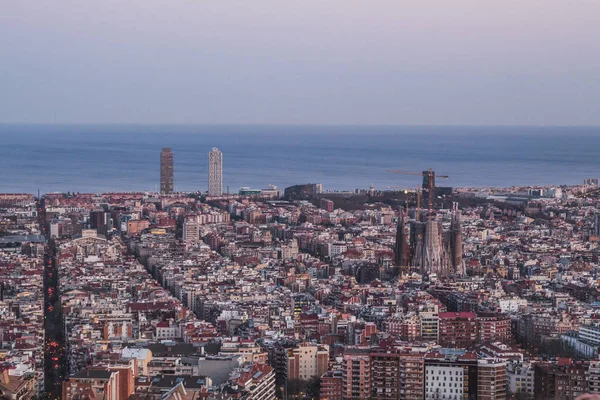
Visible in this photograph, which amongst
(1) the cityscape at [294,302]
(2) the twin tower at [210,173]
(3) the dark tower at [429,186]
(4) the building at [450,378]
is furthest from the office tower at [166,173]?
(4) the building at [450,378]

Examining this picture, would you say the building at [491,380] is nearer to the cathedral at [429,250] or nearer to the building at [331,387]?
the building at [331,387]

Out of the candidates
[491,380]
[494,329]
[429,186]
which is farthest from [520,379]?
[429,186]

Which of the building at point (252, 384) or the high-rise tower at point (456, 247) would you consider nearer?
the building at point (252, 384)

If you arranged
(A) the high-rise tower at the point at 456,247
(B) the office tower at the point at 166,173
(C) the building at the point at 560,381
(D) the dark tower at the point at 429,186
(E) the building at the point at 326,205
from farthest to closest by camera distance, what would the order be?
(B) the office tower at the point at 166,173 < (E) the building at the point at 326,205 < (D) the dark tower at the point at 429,186 < (A) the high-rise tower at the point at 456,247 < (C) the building at the point at 560,381

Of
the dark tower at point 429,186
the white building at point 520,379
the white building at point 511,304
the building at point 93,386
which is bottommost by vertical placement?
the white building at point 511,304

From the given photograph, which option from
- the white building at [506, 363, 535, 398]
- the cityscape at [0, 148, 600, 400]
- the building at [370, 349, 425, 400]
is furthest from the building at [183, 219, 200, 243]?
the white building at [506, 363, 535, 398]

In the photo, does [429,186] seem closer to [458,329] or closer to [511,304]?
[511,304]

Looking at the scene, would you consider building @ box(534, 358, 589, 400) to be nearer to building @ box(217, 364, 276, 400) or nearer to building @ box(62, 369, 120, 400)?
building @ box(217, 364, 276, 400)
